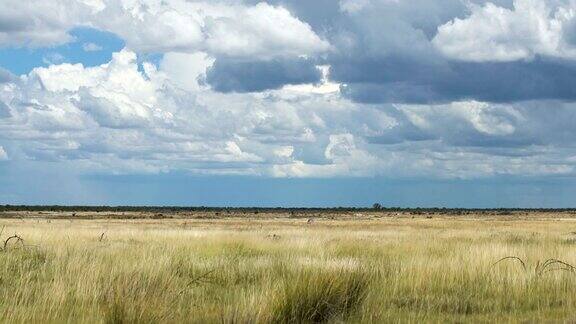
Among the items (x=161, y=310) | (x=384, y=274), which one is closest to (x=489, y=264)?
(x=384, y=274)

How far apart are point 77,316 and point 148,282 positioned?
138cm

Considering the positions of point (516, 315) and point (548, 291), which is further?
point (548, 291)

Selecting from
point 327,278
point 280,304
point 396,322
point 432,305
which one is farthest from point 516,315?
point 280,304

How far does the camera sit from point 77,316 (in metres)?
9.38

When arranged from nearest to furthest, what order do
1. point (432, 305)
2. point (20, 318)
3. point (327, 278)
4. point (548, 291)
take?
point (20, 318) → point (327, 278) → point (432, 305) → point (548, 291)

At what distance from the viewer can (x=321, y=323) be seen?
9469 millimetres

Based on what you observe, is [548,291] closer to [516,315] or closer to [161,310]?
[516,315]

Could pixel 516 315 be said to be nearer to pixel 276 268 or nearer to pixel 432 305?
pixel 432 305

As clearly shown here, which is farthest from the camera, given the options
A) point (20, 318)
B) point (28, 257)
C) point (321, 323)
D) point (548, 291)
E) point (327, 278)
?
point (28, 257)

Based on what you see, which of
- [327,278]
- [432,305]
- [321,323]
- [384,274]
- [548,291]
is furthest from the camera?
[384,274]

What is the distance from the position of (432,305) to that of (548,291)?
2.90 m

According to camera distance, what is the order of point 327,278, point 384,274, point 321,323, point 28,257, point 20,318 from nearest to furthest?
1. point 20,318
2. point 321,323
3. point 327,278
4. point 384,274
5. point 28,257

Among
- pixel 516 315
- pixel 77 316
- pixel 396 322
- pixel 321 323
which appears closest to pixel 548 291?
pixel 516 315

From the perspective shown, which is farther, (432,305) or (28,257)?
(28,257)
